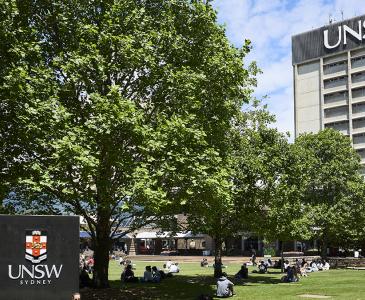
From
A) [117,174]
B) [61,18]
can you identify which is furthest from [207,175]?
[61,18]

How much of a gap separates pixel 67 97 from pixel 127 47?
363cm

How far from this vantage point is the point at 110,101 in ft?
65.9

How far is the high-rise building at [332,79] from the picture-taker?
122 m

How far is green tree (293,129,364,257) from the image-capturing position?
51031 mm

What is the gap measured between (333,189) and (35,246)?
142ft

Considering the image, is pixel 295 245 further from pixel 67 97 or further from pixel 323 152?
pixel 67 97

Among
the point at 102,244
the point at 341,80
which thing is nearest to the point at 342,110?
the point at 341,80

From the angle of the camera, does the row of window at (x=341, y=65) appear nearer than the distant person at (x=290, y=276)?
No

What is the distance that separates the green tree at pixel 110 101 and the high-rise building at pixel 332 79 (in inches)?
4088

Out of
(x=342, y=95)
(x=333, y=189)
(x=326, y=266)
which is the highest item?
(x=342, y=95)

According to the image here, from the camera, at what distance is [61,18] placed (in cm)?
2144

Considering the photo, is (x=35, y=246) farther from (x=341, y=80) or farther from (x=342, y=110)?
(x=341, y=80)

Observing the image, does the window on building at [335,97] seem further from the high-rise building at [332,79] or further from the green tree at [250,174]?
the green tree at [250,174]

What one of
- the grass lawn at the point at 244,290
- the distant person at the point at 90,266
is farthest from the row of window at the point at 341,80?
the grass lawn at the point at 244,290
